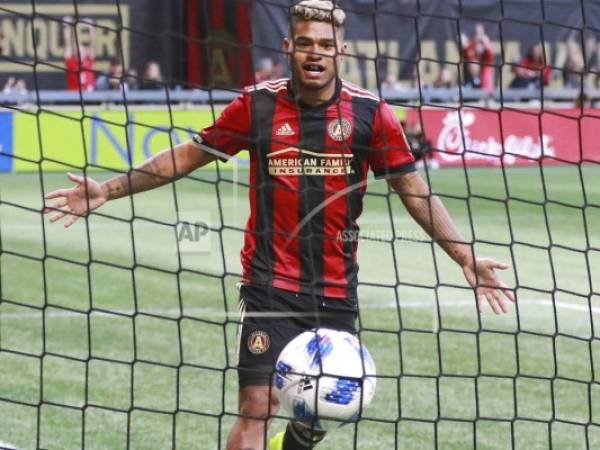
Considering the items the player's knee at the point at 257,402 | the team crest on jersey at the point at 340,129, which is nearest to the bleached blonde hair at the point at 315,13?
the team crest on jersey at the point at 340,129

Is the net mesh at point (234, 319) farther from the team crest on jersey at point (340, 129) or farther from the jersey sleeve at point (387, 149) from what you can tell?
the team crest on jersey at point (340, 129)

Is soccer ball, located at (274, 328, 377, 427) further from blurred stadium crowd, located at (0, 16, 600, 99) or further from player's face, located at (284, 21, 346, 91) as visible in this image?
blurred stadium crowd, located at (0, 16, 600, 99)

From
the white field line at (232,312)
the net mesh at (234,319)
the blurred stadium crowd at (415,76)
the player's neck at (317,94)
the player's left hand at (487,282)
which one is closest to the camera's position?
the player's left hand at (487,282)

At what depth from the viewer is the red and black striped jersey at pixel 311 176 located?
5.27 metres

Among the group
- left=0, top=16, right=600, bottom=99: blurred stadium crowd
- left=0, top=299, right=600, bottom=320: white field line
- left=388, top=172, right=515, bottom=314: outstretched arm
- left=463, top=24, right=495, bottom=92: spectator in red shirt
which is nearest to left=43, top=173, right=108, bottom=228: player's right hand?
left=388, top=172, right=515, bottom=314: outstretched arm

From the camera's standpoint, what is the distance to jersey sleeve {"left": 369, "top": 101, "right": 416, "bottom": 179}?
532 centimetres

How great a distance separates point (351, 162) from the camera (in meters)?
5.28

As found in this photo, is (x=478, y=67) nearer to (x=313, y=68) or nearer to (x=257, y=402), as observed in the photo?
(x=313, y=68)

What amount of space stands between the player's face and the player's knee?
3.95 feet

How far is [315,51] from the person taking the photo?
5.10 meters

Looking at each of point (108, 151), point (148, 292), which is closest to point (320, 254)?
point (148, 292)

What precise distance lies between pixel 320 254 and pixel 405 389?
224cm

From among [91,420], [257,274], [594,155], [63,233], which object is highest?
[594,155]

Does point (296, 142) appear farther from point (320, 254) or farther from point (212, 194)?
point (212, 194)
